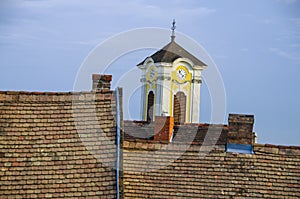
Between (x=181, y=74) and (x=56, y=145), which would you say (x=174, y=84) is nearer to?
(x=181, y=74)

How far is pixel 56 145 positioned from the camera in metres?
14.5

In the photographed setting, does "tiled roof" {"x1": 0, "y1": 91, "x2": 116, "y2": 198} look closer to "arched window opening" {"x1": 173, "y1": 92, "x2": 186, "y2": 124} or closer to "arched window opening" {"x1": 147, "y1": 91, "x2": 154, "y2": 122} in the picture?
"arched window opening" {"x1": 173, "y1": 92, "x2": 186, "y2": 124}

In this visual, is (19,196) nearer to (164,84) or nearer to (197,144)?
(197,144)

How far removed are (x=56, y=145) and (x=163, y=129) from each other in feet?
17.9

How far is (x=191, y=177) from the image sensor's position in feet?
51.9

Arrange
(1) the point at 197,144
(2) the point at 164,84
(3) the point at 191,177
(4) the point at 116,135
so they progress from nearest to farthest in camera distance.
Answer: (4) the point at 116,135, (3) the point at 191,177, (1) the point at 197,144, (2) the point at 164,84

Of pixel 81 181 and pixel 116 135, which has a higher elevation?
pixel 116 135

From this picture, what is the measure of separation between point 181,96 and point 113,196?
2264 centimetres

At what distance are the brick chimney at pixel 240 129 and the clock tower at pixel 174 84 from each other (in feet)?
59.0

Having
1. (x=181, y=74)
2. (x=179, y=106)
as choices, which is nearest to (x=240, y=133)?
(x=181, y=74)

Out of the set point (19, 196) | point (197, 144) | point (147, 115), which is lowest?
point (19, 196)

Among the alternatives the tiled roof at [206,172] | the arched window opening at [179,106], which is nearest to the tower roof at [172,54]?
the arched window opening at [179,106]

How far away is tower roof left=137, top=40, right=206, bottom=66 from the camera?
1401 inches

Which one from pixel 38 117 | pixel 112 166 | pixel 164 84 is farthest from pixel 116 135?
pixel 164 84
